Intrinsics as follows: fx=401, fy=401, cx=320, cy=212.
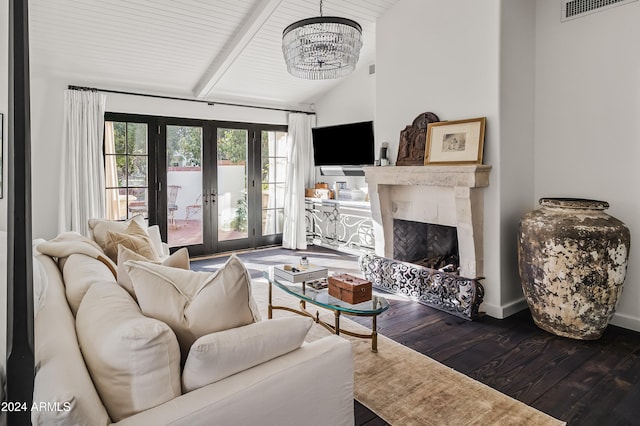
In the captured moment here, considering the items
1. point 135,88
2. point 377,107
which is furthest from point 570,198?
point 135,88

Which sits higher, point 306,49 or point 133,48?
point 133,48

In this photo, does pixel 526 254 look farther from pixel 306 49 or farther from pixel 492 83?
pixel 306 49

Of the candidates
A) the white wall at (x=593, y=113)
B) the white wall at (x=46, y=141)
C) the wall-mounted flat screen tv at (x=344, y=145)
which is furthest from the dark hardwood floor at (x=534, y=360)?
the white wall at (x=46, y=141)

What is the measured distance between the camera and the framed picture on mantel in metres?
3.46

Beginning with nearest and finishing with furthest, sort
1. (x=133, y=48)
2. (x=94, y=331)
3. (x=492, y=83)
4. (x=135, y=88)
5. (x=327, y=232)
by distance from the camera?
(x=94, y=331)
(x=492, y=83)
(x=133, y=48)
(x=135, y=88)
(x=327, y=232)

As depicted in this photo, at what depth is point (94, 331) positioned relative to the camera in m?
1.28

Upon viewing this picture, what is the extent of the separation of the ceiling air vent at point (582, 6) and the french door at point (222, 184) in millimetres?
4158

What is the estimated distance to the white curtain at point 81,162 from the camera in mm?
4652

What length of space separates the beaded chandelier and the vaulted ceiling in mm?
1045

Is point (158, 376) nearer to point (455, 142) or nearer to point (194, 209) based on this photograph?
point (455, 142)

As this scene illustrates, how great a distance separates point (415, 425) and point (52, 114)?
16.3ft

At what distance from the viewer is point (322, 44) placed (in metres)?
2.84

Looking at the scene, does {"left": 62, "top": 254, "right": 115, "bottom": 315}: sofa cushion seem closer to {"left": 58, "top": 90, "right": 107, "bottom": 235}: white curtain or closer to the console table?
{"left": 58, "top": 90, "right": 107, "bottom": 235}: white curtain

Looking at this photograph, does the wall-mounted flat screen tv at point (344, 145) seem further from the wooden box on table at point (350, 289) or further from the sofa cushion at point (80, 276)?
the sofa cushion at point (80, 276)
